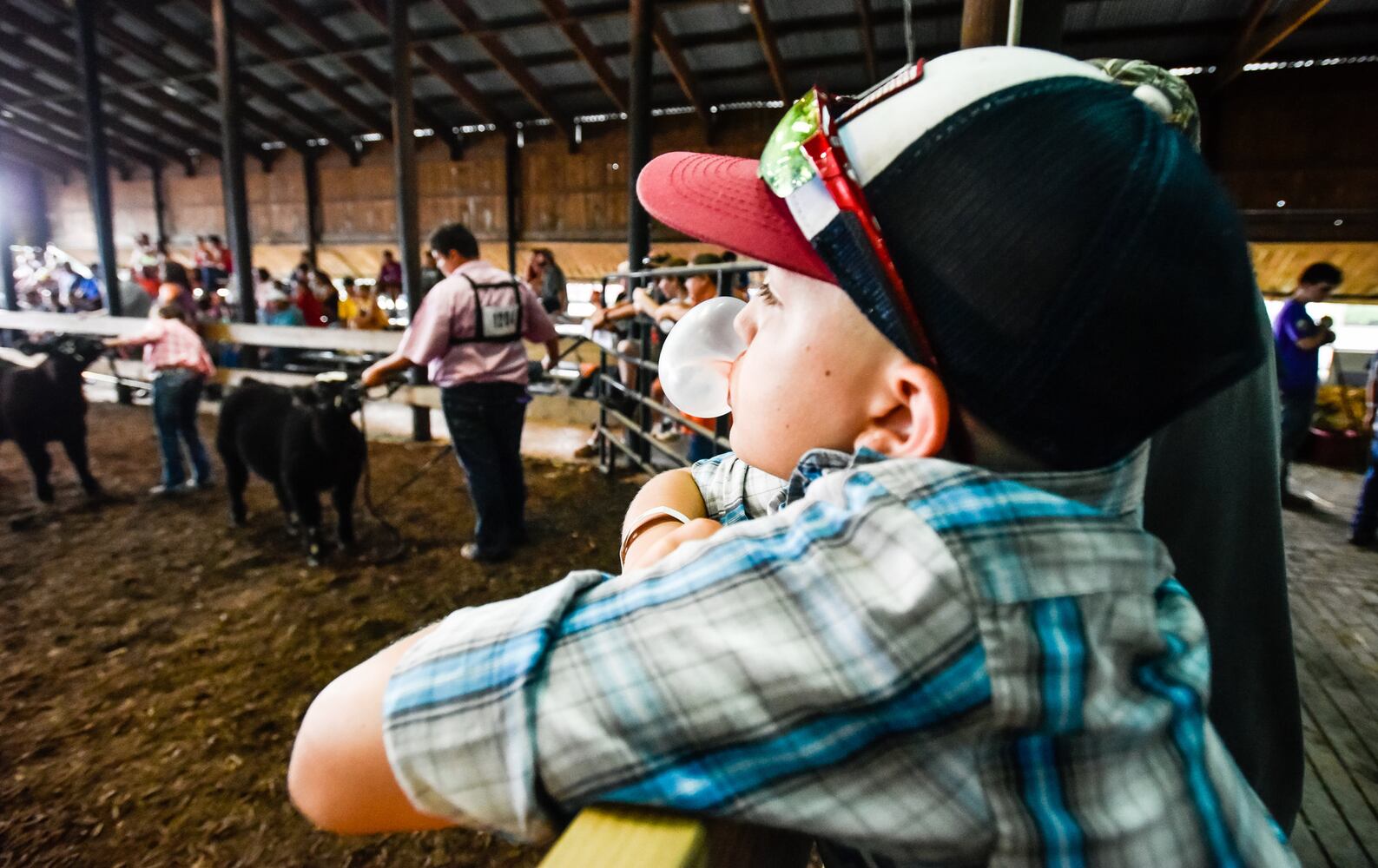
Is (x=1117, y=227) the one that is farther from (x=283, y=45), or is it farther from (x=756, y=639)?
(x=283, y=45)

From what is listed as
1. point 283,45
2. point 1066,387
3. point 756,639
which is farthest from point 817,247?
point 283,45

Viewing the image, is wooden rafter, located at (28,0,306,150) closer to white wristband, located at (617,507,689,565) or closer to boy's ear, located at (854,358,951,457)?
white wristband, located at (617,507,689,565)

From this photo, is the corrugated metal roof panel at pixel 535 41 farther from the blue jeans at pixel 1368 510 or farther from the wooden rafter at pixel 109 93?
the blue jeans at pixel 1368 510

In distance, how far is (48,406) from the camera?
5.18 m

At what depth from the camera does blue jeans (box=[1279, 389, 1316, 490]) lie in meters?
5.63

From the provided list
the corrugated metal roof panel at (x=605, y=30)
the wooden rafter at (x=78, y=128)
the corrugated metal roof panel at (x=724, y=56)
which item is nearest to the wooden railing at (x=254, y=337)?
the corrugated metal roof panel at (x=605, y=30)

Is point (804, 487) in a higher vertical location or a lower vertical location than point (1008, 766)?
higher

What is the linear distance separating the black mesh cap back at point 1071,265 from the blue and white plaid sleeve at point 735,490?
0.41 metres

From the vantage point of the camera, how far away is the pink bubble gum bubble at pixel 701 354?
1055 mm

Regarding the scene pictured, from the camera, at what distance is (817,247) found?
58 cm

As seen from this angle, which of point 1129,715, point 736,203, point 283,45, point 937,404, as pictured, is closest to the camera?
point 1129,715

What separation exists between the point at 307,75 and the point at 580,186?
540cm

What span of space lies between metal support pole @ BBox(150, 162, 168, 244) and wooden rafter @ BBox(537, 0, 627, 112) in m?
15.1

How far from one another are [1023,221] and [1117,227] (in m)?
0.06
